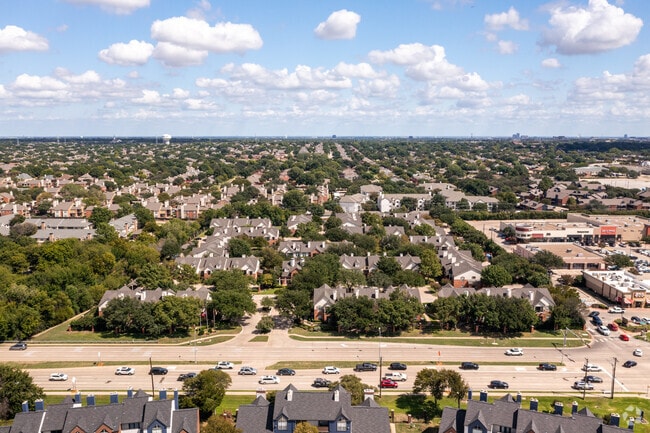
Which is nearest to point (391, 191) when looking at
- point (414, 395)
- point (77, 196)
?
point (77, 196)

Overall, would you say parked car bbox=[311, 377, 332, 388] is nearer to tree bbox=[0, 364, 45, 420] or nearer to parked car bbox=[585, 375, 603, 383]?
tree bbox=[0, 364, 45, 420]

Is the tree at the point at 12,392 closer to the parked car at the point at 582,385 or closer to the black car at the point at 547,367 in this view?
the black car at the point at 547,367

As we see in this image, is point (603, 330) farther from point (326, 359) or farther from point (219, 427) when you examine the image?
point (219, 427)

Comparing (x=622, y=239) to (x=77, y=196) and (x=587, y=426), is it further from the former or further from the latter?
(x=77, y=196)

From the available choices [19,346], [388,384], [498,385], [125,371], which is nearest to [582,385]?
[498,385]

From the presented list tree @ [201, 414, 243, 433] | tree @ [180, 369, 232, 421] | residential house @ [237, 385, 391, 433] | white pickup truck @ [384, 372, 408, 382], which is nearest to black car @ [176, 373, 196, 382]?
tree @ [180, 369, 232, 421]
